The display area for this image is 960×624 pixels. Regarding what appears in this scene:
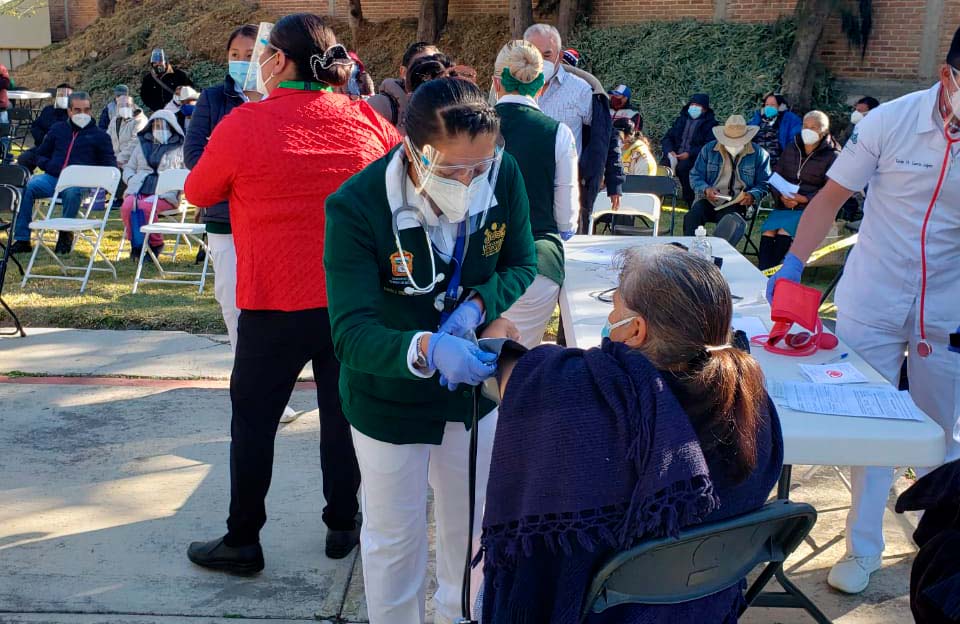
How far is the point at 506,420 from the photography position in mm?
1912

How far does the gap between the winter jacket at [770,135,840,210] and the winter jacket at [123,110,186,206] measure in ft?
19.9

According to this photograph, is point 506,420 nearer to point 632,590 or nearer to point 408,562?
point 632,590

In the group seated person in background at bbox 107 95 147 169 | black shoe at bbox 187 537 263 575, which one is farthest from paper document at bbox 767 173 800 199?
black shoe at bbox 187 537 263 575

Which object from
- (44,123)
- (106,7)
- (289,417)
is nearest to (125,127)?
(44,123)

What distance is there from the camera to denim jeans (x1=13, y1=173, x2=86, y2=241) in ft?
32.1

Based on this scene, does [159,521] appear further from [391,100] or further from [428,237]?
[391,100]

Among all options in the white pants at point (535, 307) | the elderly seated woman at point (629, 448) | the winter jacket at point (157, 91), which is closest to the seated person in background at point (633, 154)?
the winter jacket at point (157, 91)

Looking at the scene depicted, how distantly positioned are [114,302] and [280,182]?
5045 mm

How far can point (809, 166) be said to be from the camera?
9969 mm

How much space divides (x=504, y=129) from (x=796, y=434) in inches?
88.6

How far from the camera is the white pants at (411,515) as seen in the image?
8.46 feet

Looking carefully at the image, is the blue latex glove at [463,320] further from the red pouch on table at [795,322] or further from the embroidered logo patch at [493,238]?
the red pouch on table at [795,322]

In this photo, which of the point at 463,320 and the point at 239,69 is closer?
the point at 463,320

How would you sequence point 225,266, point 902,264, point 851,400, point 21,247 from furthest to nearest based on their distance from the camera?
point 21,247 < point 225,266 < point 902,264 < point 851,400
